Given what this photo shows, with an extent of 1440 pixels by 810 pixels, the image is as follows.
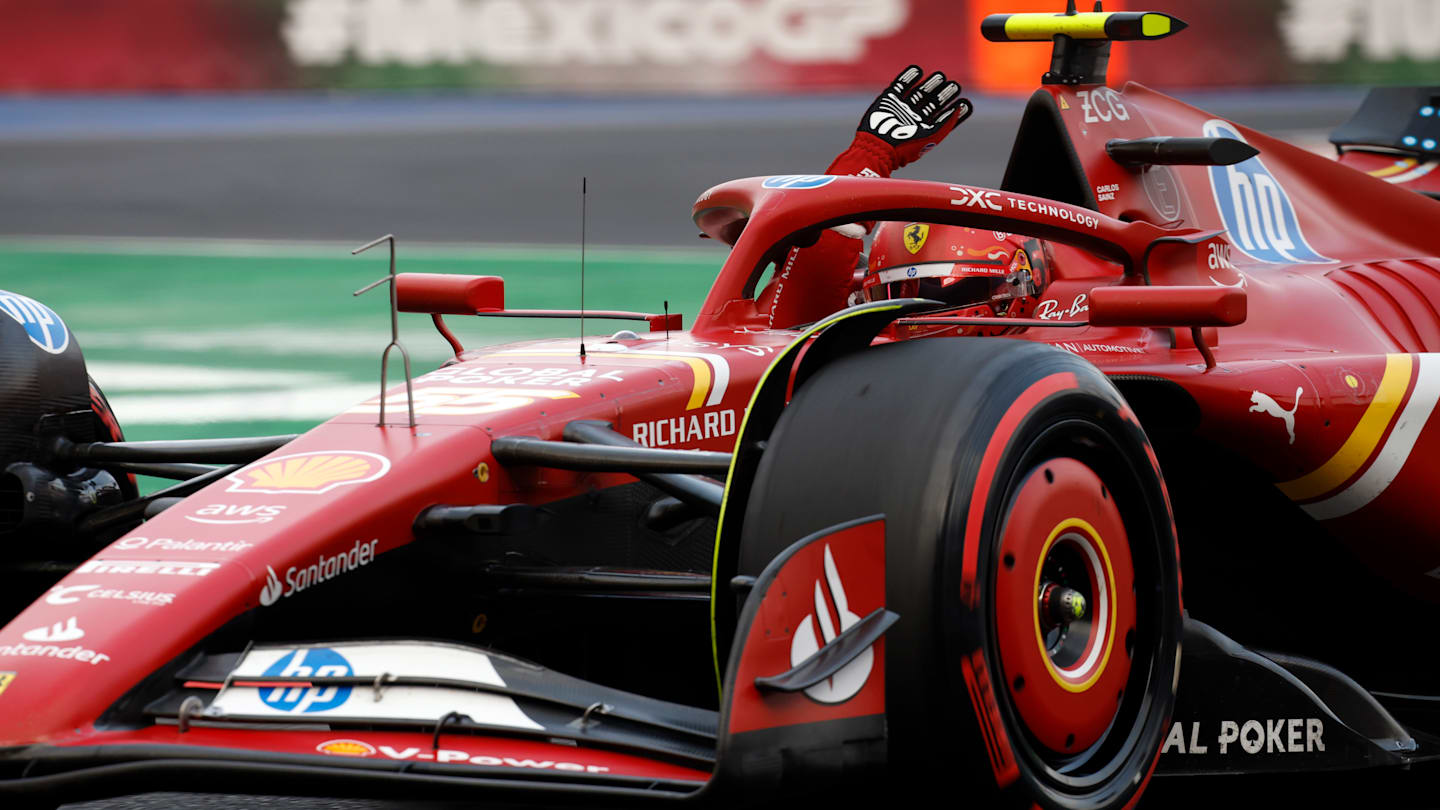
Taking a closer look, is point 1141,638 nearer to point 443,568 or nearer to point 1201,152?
point 443,568

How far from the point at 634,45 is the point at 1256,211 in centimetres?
1791

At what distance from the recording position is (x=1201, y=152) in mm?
4926

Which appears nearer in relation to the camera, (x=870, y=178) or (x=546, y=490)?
(x=546, y=490)

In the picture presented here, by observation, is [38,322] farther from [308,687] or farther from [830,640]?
[830,640]

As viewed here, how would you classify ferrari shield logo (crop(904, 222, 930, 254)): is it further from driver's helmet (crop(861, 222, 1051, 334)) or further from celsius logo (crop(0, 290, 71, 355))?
celsius logo (crop(0, 290, 71, 355))

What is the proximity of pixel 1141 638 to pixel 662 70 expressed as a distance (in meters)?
20.0

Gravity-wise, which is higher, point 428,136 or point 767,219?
point 767,219

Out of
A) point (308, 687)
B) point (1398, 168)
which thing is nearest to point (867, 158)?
point (1398, 168)

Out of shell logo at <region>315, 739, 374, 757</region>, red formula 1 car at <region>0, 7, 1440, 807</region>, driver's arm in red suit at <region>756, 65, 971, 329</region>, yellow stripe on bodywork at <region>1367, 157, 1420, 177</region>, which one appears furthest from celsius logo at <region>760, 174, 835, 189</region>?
yellow stripe on bodywork at <region>1367, 157, 1420, 177</region>

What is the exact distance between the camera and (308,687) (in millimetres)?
3037

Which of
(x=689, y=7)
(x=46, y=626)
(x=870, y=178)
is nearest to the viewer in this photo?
(x=46, y=626)

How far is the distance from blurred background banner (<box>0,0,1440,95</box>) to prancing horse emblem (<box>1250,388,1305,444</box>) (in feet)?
52.0

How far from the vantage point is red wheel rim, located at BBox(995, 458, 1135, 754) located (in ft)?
10.1

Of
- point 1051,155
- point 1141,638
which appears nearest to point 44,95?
point 1051,155
